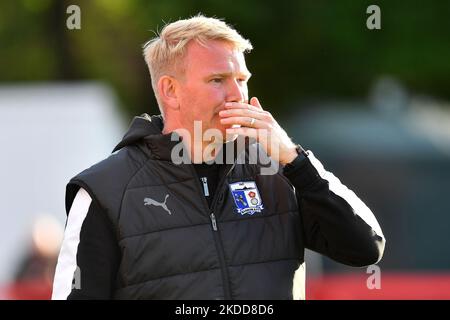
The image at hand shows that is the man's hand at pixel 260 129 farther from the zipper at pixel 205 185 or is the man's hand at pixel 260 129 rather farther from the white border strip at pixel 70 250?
the white border strip at pixel 70 250

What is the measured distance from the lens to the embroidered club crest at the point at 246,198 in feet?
14.1

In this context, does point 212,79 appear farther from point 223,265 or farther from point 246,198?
point 223,265

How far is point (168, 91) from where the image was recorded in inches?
177

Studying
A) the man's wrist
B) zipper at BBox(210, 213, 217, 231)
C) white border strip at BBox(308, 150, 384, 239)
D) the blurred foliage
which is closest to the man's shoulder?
zipper at BBox(210, 213, 217, 231)

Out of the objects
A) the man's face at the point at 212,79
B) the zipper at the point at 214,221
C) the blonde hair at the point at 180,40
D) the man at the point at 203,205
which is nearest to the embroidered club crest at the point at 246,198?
the man at the point at 203,205

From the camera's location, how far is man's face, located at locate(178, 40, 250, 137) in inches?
170

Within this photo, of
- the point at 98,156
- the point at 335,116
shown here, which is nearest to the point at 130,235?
the point at 98,156

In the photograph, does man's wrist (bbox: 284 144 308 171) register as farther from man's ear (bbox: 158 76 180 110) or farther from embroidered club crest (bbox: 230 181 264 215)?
man's ear (bbox: 158 76 180 110)

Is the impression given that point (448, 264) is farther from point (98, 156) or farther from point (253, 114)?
point (253, 114)

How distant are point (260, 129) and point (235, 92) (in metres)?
0.19

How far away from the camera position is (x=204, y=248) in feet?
13.7

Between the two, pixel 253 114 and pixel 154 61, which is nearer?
pixel 253 114

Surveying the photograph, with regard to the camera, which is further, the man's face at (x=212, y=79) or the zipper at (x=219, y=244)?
the man's face at (x=212, y=79)

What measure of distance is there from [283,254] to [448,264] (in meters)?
12.0
